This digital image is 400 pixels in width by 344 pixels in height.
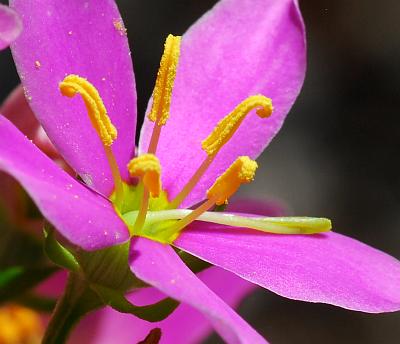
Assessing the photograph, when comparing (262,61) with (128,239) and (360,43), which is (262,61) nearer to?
(128,239)

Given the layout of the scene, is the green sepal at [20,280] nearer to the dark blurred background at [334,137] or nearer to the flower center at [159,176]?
the flower center at [159,176]

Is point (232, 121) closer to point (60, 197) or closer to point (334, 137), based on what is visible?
point (60, 197)

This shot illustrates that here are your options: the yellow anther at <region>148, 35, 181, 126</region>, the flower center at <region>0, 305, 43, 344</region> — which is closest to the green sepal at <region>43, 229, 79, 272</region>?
the yellow anther at <region>148, 35, 181, 126</region>

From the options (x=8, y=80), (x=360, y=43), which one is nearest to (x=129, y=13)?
(x=8, y=80)

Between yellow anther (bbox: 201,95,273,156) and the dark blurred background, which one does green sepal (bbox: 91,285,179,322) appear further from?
the dark blurred background

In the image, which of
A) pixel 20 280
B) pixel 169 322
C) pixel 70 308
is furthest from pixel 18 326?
pixel 70 308

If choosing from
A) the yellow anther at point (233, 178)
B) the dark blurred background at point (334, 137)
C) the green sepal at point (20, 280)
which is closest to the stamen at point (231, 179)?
the yellow anther at point (233, 178)
